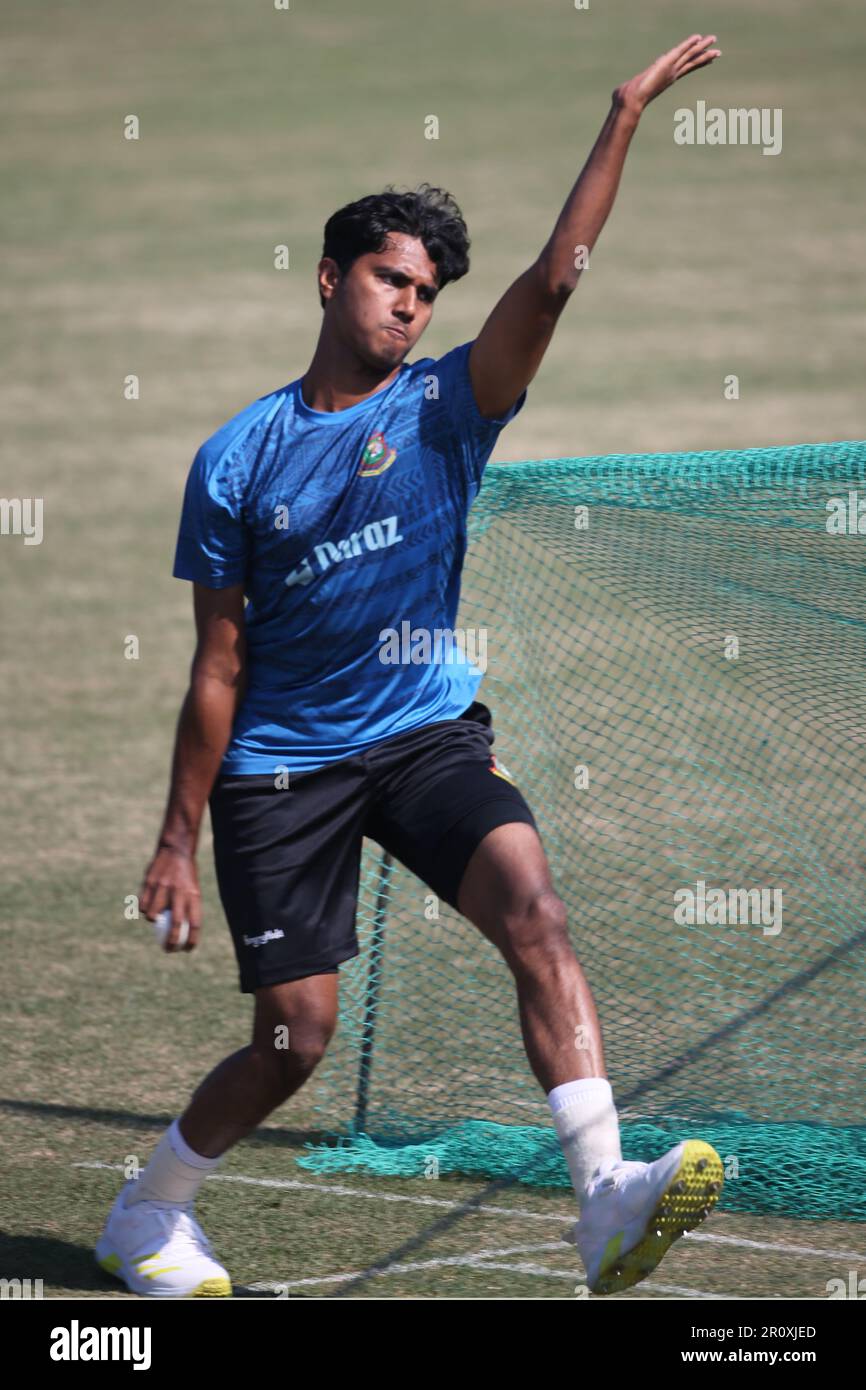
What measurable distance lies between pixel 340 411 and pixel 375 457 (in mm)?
170

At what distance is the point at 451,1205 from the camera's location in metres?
5.00

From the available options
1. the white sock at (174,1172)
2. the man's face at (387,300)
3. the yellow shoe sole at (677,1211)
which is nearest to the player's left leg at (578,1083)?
the yellow shoe sole at (677,1211)

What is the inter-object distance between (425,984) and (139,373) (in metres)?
13.1

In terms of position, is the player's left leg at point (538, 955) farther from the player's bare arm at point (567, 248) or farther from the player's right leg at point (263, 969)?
the player's bare arm at point (567, 248)

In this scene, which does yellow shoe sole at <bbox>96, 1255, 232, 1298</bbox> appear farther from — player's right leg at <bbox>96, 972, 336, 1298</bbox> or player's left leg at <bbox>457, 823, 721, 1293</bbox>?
player's left leg at <bbox>457, 823, 721, 1293</bbox>

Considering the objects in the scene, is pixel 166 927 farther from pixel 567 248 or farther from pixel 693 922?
pixel 693 922

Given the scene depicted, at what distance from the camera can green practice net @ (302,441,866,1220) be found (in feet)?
17.3

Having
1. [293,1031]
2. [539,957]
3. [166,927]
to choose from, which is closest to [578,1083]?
[539,957]

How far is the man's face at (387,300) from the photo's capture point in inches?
176

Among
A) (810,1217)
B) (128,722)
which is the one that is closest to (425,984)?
(810,1217)

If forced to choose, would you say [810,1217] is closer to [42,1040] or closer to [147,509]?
[42,1040]

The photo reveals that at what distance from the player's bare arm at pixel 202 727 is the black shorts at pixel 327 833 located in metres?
0.10

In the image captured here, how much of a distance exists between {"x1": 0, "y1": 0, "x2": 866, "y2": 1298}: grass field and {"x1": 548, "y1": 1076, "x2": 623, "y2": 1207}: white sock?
0.69m
